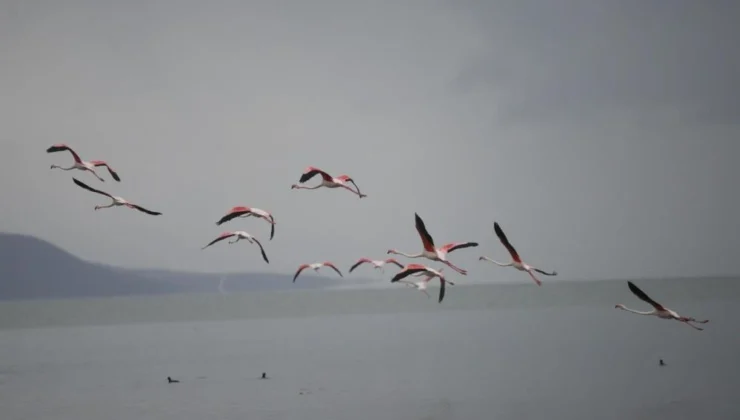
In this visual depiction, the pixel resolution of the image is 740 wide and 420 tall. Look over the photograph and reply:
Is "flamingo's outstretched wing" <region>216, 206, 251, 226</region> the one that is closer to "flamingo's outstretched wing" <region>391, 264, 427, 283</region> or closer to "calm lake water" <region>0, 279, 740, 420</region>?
"flamingo's outstretched wing" <region>391, 264, 427, 283</region>

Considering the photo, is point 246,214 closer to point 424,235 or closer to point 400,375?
point 424,235

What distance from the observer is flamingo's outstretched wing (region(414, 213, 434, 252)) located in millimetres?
14765

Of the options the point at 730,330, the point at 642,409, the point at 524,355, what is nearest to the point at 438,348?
the point at 524,355

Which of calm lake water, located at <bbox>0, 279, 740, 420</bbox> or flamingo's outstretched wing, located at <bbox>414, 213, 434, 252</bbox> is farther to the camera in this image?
calm lake water, located at <bbox>0, 279, 740, 420</bbox>

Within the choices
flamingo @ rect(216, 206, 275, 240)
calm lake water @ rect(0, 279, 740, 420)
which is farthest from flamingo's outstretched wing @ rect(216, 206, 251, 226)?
calm lake water @ rect(0, 279, 740, 420)

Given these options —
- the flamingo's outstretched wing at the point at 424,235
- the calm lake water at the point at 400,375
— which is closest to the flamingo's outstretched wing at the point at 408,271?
the flamingo's outstretched wing at the point at 424,235

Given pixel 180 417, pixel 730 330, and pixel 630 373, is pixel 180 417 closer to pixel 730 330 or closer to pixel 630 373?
pixel 630 373

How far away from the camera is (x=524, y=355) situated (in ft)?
134

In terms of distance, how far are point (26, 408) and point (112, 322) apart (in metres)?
71.9

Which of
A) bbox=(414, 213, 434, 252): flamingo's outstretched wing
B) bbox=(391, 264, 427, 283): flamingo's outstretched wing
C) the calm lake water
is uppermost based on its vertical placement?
bbox=(414, 213, 434, 252): flamingo's outstretched wing

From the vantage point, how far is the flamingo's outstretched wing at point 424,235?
48.4ft

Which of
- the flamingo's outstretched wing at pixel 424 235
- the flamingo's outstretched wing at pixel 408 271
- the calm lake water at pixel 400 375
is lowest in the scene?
the calm lake water at pixel 400 375

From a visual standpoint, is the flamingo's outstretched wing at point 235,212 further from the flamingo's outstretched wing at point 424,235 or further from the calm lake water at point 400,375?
the calm lake water at point 400,375

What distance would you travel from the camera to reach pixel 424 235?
51.5 ft
